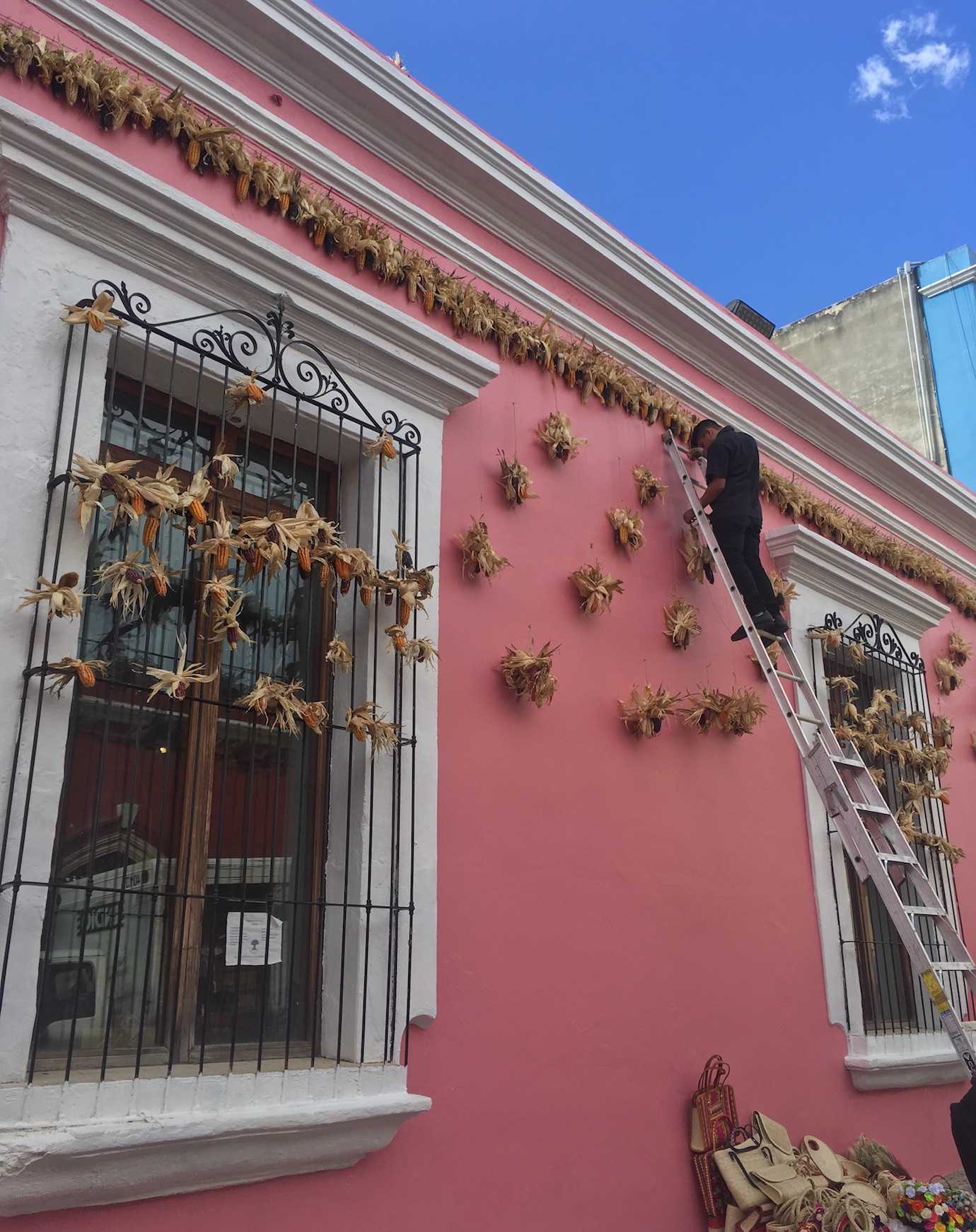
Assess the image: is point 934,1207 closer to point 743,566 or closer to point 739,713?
point 739,713

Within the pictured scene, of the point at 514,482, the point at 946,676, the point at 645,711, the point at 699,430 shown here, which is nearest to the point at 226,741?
the point at 514,482

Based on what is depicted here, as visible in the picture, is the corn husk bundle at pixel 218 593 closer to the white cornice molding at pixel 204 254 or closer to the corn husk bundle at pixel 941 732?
the white cornice molding at pixel 204 254

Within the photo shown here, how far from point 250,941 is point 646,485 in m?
2.73

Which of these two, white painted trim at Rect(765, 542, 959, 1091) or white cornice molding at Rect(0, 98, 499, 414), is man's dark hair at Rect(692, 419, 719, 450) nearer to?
white painted trim at Rect(765, 542, 959, 1091)

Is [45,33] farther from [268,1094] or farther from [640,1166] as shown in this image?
[640,1166]

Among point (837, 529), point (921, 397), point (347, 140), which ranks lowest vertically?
point (837, 529)

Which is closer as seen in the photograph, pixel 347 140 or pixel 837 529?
pixel 347 140

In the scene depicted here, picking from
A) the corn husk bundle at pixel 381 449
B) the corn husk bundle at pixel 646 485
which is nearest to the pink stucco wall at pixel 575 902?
the corn husk bundle at pixel 646 485

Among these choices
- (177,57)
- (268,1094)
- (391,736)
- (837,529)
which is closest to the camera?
(268,1094)

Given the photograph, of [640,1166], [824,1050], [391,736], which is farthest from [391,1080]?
[824,1050]

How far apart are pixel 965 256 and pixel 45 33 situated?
11.0 meters

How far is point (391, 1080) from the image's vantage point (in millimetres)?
2955

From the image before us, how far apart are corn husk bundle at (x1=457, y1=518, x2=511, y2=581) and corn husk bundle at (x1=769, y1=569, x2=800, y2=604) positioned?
1954mm

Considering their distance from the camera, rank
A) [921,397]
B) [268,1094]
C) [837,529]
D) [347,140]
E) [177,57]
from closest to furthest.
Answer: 1. [268,1094]
2. [177,57]
3. [347,140]
4. [837,529]
5. [921,397]
